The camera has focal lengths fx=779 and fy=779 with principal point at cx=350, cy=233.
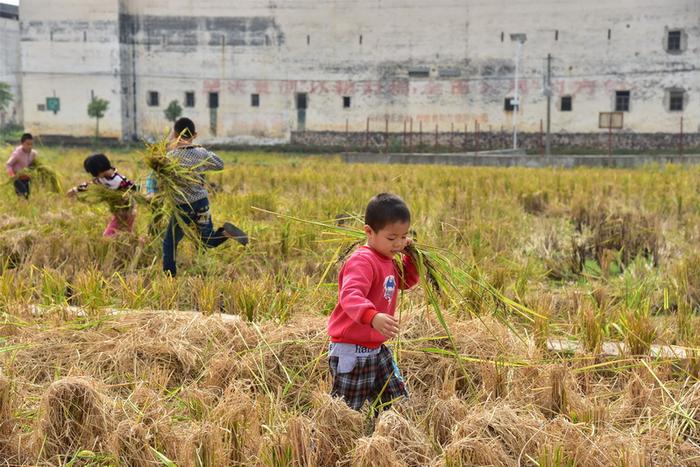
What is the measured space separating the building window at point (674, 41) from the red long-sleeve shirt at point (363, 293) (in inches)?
1332

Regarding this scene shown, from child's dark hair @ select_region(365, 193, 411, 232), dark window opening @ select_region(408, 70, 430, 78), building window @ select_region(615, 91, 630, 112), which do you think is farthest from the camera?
dark window opening @ select_region(408, 70, 430, 78)

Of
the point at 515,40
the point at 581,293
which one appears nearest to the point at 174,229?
the point at 581,293

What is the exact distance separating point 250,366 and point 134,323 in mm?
821

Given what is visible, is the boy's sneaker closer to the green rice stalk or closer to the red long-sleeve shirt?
the red long-sleeve shirt

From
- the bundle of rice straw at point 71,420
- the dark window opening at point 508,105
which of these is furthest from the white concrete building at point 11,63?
the bundle of rice straw at point 71,420

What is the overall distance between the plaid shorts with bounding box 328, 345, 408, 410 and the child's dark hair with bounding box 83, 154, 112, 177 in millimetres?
3667

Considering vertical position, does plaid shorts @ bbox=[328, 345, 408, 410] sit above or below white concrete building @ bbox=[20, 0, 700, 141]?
below

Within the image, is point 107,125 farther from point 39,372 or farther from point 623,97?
point 39,372

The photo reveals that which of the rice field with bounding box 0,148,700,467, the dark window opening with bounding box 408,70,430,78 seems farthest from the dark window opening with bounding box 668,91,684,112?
the rice field with bounding box 0,148,700,467

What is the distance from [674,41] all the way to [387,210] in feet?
112

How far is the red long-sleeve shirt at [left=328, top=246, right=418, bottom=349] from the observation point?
278cm

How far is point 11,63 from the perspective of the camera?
41844 millimetres

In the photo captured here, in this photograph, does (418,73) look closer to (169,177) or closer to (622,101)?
(622,101)

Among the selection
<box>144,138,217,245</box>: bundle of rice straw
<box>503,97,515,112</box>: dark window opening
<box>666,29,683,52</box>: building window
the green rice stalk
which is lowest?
the green rice stalk
